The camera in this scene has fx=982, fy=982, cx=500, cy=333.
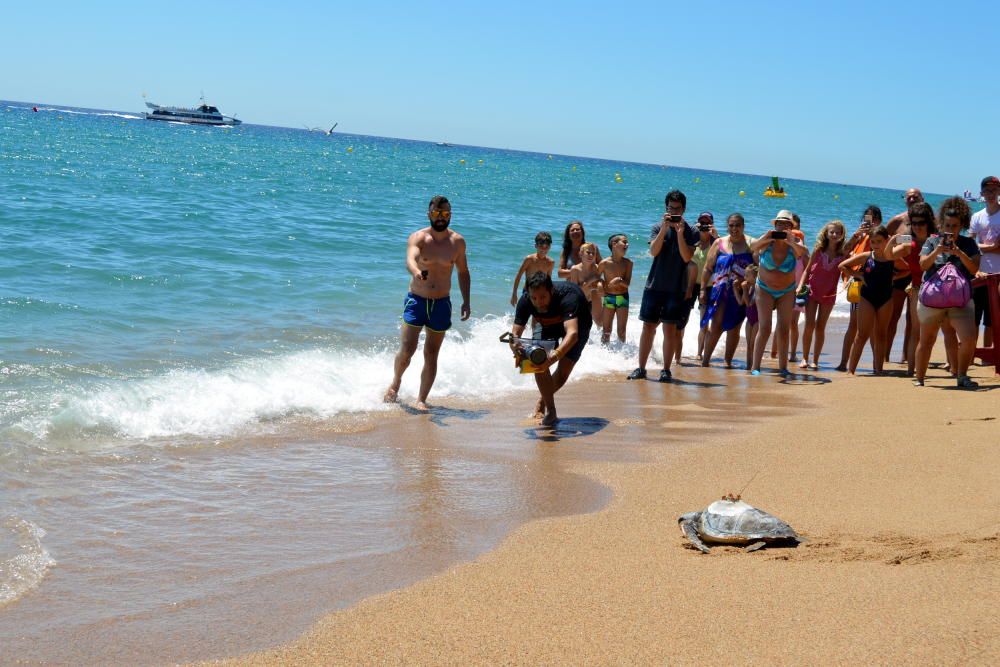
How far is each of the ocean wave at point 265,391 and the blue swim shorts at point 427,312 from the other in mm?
689

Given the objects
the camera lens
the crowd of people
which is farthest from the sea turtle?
the crowd of people

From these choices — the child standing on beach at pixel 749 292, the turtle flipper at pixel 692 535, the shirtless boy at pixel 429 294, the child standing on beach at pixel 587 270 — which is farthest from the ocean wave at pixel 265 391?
the turtle flipper at pixel 692 535

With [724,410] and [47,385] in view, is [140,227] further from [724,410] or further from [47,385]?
[724,410]

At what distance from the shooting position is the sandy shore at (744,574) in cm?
332

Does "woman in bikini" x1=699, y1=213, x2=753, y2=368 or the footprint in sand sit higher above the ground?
"woman in bikini" x1=699, y1=213, x2=753, y2=368

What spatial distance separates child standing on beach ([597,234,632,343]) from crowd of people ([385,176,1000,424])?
2 centimetres

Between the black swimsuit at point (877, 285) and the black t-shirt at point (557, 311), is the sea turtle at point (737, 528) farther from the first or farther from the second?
the black swimsuit at point (877, 285)

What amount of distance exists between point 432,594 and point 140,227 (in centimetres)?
1511

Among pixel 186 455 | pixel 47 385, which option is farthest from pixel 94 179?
pixel 186 455

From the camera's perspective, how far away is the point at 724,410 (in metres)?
7.77

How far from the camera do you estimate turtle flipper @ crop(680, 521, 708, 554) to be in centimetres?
436

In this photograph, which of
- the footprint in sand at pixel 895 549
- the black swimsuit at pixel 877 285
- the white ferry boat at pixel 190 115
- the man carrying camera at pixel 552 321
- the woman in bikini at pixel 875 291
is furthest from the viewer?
the white ferry boat at pixel 190 115

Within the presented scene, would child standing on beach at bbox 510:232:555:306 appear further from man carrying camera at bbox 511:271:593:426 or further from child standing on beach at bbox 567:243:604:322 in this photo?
man carrying camera at bbox 511:271:593:426

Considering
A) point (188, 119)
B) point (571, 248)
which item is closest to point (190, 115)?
point (188, 119)
